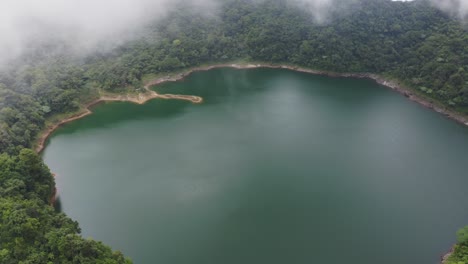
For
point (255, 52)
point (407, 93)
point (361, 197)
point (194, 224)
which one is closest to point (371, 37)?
point (407, 93)

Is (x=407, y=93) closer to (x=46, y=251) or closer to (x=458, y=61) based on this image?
(x=458, y=61)

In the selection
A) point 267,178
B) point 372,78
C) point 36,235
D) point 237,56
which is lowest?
point 36,235

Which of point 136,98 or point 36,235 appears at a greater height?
point 136,98

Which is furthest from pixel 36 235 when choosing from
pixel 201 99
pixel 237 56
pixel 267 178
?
pixel 237 56

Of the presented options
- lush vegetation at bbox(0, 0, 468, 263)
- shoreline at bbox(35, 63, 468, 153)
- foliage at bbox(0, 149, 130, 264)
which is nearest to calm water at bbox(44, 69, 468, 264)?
shoreline at bbox(35, 63, 468, 153)

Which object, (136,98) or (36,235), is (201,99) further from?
(36,235)

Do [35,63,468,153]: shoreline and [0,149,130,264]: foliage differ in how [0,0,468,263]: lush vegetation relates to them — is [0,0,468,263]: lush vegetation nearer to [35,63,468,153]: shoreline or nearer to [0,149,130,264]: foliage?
[0,149,130,264]: foliage
